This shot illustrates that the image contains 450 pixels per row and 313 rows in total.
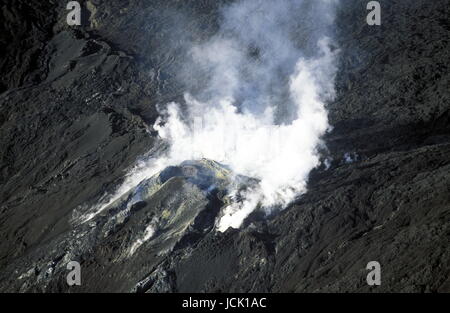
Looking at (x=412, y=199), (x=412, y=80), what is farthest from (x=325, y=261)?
(x=412, y=80)

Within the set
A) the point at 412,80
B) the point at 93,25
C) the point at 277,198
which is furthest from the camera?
the point at 93,25

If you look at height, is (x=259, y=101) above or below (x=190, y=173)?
above

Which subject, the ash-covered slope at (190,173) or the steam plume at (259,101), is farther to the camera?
the steam plume at (259,101)

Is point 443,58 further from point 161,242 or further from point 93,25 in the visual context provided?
point 93,25

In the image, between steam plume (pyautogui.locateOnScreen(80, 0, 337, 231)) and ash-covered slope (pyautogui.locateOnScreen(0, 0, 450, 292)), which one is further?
steam plume (pyautogui.locateOnScreen(80, 0, 337, 231))

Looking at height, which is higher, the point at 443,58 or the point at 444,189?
the point at 443,58

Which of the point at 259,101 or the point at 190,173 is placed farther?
the point at 259,101
